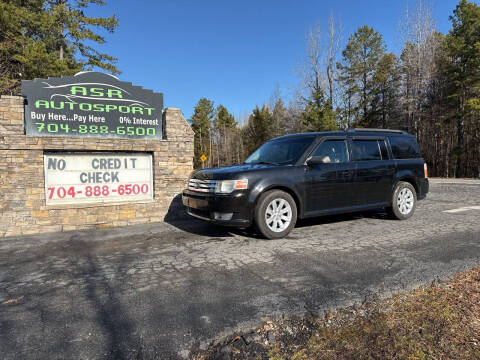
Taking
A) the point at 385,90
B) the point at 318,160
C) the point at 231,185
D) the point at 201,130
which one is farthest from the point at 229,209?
the point at 201,130

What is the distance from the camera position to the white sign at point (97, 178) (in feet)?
21.5

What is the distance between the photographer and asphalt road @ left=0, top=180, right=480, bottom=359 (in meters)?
2.26

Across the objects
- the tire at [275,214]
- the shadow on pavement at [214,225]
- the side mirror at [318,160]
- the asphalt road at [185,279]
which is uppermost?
the side mirror at [318,160]

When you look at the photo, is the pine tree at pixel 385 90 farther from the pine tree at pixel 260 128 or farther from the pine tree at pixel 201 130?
the pine tree at pixel 201 130

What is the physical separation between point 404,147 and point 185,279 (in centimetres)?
606

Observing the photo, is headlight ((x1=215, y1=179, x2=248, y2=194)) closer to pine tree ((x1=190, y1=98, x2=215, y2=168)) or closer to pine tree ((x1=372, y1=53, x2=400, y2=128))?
pine tree ((x1=372, y1=53, x2=400, y2=128))

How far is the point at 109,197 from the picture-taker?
7.10 m

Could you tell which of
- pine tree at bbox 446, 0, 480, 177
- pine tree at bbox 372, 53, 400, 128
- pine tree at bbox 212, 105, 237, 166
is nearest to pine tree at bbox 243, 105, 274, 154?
pine tree at bbox 212, 105, 237, 166

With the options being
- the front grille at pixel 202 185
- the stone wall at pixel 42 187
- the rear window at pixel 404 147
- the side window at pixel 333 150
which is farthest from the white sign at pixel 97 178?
the rear window at pixel 404 147

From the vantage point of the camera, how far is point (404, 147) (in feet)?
22.6

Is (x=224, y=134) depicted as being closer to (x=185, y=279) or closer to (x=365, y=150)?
(x=365, y=150)

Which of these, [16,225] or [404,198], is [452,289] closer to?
[404,198]

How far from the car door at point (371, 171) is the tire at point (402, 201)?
0.84 ft

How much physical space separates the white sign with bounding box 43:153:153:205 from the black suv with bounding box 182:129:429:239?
225 cm
